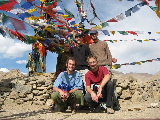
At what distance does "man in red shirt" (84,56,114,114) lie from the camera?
3821 millimetres

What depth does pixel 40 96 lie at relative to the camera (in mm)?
6867

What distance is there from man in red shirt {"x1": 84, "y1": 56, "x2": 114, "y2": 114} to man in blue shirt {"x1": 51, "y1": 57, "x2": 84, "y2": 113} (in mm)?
199

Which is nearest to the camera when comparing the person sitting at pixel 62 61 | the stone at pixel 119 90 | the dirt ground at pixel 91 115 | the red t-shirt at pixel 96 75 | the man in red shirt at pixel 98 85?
the dirt ground at pixel 91 115

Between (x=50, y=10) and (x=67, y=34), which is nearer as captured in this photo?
(x=67, y=34)

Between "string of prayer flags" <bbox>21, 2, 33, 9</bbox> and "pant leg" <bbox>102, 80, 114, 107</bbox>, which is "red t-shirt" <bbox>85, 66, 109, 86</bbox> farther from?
"string of prayer flags" <bbox>21, 2, 33, 9</bbox>

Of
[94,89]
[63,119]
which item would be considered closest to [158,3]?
[94,89]

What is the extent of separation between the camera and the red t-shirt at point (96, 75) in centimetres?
400

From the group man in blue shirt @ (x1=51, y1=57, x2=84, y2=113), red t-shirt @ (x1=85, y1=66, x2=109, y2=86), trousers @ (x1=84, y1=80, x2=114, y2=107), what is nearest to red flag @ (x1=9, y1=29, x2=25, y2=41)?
man in blue shirt @ (x1=51, y1=57, x2=84, y2=113)

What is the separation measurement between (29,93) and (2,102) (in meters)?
0.92

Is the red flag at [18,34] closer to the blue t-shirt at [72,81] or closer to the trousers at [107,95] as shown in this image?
the blue t-shirt at [72,81]

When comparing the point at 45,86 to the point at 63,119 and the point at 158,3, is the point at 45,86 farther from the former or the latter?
the point at 158,3

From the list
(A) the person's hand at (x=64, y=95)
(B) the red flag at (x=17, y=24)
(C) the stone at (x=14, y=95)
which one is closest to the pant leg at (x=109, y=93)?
(A) the person's hand at (x=64, y=95)

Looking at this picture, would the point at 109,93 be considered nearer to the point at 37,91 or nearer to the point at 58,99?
the point at 58,99

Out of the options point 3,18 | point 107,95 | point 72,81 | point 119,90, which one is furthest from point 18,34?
point 119,90
